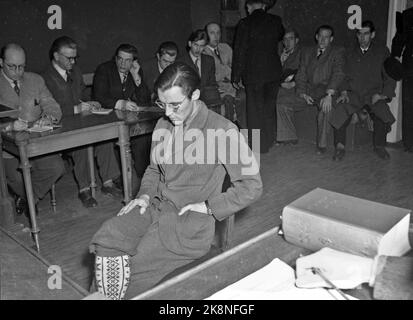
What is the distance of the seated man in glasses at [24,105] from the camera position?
12.7ft

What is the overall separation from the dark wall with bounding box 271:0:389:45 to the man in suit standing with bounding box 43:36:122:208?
Result: 11.5 feet

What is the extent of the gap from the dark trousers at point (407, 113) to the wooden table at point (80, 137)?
2.93 m

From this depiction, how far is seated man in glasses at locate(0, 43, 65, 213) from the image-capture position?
3.86 m

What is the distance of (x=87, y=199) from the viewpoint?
170 inches

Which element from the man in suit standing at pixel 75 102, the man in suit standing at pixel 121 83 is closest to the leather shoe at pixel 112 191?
the man in suit standing at pixel 75 102

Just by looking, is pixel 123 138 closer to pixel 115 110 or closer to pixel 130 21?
pixel 115 110

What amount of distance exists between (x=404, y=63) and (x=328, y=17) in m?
1.50

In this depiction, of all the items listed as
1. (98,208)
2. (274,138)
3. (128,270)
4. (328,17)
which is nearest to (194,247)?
(128,270)

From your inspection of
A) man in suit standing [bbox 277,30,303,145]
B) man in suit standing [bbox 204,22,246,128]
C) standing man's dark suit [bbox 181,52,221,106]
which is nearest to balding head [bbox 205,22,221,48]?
man in suit standing [bbox 204,22,246,128]

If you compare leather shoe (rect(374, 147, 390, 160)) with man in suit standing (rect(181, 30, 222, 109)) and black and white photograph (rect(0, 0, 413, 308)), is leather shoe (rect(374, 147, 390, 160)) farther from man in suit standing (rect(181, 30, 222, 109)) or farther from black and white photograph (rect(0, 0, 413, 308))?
man in suit standing (rect(181, 30, 222, 109))

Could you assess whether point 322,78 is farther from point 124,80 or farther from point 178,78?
point 178,78

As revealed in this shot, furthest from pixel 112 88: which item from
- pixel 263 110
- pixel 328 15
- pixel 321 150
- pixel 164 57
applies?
pixel 328 15

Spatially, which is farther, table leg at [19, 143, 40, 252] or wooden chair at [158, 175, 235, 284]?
table leg at [19, 143, 40, 252]

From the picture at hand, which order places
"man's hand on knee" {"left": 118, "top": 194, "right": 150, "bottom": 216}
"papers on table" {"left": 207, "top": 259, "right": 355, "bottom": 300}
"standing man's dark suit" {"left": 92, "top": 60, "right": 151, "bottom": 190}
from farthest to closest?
"standing man's dark suit" {"left": 92, "top": 60, "right": 151, "bottom": 190}
"man's hand on knee" {"left": 118, "top": 194, "right": 150, "bottom": 216}
"papers on table" {"left": 207, "top": 259, "right": 355, "bottom": 300}
